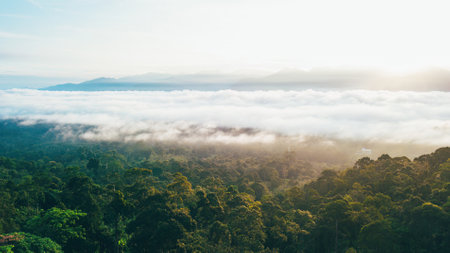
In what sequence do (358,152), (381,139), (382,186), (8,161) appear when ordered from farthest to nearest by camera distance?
(381,139)
(358,152)
(8,161)
(382,186)

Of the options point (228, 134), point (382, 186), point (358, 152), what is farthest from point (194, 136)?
point (382, 186)

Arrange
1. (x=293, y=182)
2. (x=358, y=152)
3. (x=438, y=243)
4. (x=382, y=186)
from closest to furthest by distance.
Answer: (x=438, y=243) < (x=382, y=186) < (x=293, y=182) < (x=358, y=152)

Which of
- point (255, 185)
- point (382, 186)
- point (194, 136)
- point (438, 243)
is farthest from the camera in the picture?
point (194, 136)

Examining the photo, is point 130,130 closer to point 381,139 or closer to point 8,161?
point 8,161

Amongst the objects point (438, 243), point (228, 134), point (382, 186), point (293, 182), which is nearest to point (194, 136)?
point (228, 134)

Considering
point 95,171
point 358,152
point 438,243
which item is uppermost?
point 438,243

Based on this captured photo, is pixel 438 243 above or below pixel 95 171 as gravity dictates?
above

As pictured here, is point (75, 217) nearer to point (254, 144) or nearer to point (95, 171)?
point (95, 171)

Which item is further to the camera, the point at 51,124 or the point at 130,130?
the point at 51,124

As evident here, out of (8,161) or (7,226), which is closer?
(7,226)
